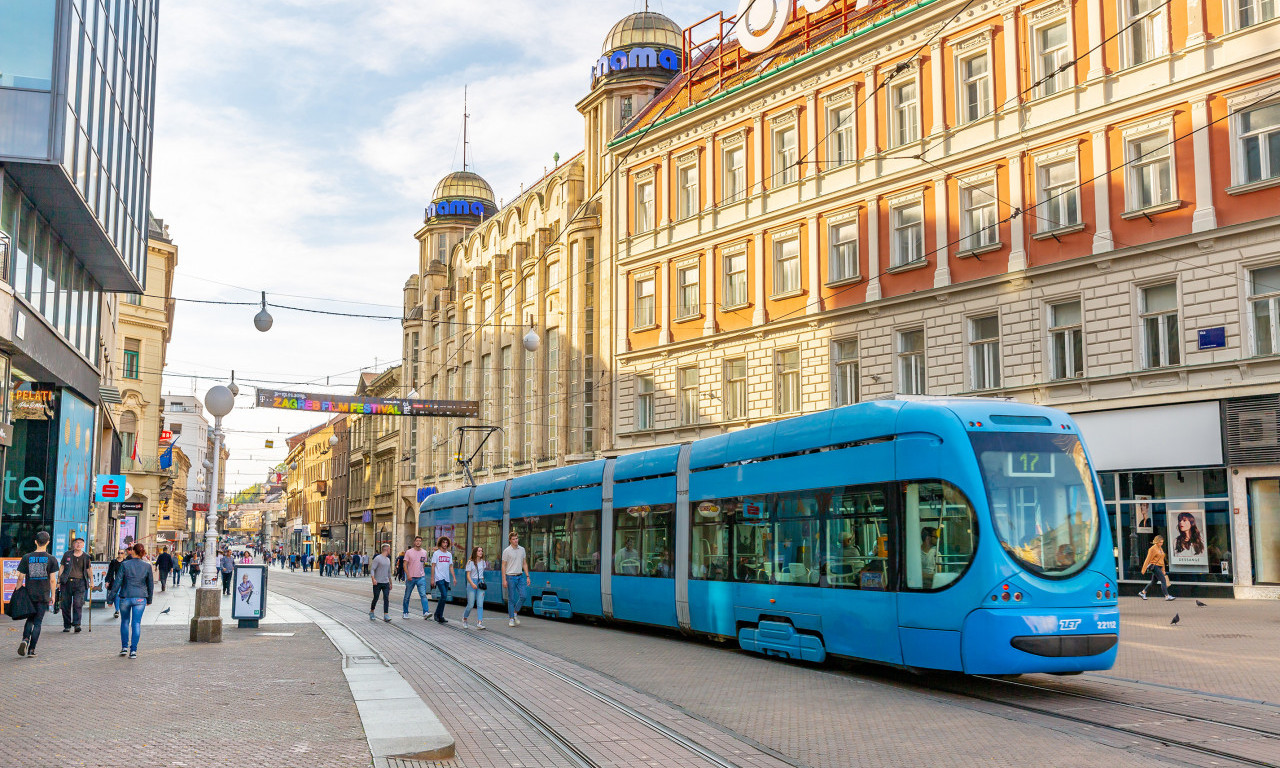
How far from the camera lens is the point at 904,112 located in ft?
102

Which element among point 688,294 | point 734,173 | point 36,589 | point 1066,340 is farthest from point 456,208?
point 36,589

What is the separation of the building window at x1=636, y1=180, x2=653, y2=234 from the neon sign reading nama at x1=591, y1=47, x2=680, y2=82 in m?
7.07

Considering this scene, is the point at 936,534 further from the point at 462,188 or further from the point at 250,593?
the point at 462,188

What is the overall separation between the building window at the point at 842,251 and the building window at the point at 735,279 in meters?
3.79

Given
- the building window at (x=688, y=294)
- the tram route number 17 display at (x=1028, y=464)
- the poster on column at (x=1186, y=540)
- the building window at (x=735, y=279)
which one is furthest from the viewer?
the building window at (x=688, y=294)

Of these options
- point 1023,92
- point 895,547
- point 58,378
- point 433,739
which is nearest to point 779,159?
point 1023,92

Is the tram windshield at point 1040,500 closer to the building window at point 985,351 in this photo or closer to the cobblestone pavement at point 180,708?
the cobblestone pavement at point 180,708

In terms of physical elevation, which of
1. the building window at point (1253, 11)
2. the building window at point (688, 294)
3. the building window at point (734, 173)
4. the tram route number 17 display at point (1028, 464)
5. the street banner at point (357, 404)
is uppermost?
the building window at point (734, 173)

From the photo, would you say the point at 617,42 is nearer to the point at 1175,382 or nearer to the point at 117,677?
the point at 1175,382

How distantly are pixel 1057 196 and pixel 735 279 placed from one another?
11.3 m

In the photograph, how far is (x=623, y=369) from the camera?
40.4 m

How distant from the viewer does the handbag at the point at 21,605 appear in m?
15.6

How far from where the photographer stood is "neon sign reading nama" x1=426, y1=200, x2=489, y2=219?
2785 inches

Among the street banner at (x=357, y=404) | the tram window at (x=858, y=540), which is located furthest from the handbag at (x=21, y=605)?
the street banner at (x=357, y=404)
